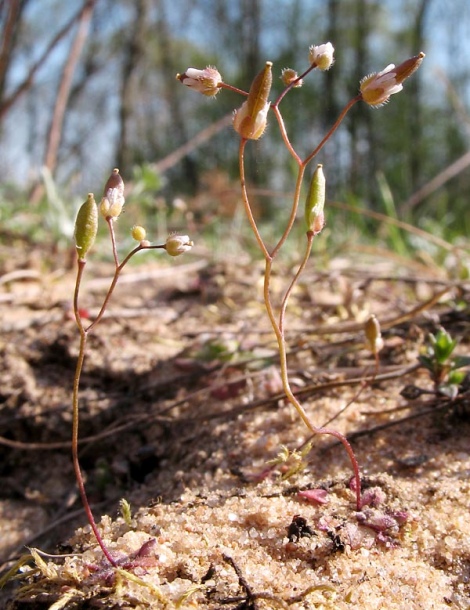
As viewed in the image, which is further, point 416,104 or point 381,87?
point 416,104

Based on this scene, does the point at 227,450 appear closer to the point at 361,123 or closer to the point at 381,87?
the point at 381,87

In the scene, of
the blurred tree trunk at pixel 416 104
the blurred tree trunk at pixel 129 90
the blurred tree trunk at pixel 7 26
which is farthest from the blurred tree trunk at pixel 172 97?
the blurred tree trunk at pixel 7 26

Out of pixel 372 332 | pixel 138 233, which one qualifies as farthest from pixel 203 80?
pixel 372 332

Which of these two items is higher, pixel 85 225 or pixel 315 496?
pixel 85 225

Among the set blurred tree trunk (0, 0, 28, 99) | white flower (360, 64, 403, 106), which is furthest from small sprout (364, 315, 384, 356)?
blurred tree trunk (0, 0, 28, 99)

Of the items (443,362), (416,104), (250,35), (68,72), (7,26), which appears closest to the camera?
(443,362)

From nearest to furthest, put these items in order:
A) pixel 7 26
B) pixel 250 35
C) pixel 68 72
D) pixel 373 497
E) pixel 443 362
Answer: pixel 373 497 → pixel 443 362 → pixel 7 26 → pixel 68 72 → pixel 250 35

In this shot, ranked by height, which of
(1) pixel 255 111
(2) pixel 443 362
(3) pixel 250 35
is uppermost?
(3) pixel 250 35

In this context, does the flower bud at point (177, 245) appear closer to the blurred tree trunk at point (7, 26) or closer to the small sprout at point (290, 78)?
the small sprout at point (290, 78)

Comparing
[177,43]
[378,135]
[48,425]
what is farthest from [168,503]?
[177,43]
